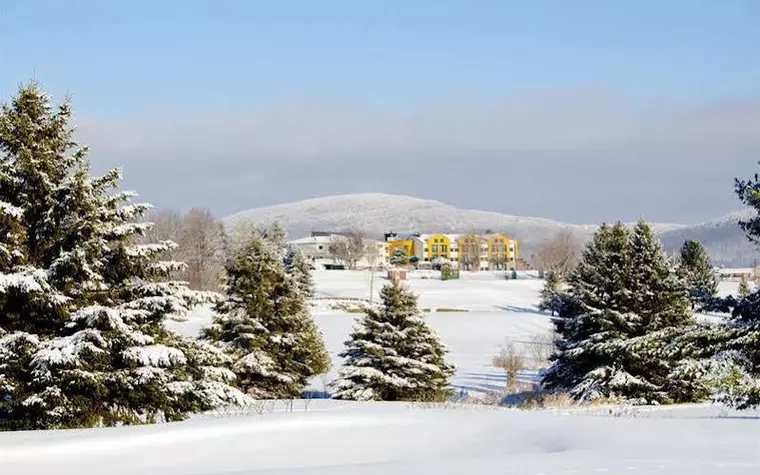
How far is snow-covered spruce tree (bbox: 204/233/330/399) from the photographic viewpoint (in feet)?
74.7

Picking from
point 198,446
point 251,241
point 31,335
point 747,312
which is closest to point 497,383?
point 251,241

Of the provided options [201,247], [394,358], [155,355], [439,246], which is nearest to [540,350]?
[394,358]

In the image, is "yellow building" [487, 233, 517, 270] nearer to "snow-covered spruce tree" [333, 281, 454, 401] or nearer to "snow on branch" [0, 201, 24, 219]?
"snow-covered spruce tree" [333, 281, 454, 401]

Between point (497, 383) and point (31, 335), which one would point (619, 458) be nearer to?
point (31, 335)

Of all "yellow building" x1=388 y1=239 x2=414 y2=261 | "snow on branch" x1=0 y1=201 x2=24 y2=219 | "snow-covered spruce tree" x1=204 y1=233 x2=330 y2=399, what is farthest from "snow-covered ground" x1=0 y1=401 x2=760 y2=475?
"yellow building" x1=388 y1=239 x2=414 y2=261

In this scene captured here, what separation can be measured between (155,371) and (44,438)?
4.39 meters

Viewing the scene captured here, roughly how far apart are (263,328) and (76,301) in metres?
10.9

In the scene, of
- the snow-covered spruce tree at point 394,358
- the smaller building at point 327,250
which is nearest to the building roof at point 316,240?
the smaller building at point 327,250

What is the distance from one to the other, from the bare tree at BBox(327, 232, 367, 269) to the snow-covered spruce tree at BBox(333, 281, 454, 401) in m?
100

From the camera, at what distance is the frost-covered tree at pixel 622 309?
21.4 meters

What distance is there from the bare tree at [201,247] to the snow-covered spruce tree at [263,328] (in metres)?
42.2

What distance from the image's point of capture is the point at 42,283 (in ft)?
39.9

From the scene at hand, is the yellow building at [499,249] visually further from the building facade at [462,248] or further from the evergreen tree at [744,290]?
the evergreen tree at [744,290]

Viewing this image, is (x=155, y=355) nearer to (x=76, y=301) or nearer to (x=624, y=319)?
(x=76, y=301)
